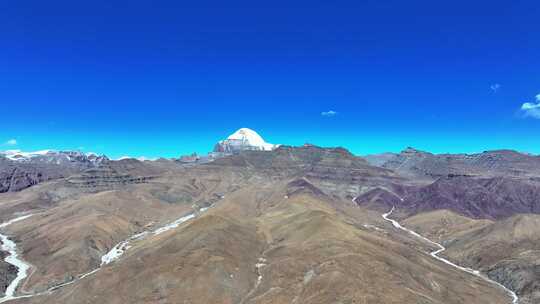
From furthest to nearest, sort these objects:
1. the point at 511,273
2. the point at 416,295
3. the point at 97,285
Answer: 1. the point at 511,273
2. the point at 97,285
3. the point at 416,295

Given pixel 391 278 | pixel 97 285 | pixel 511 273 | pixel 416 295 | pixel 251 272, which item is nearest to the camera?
pixel 416 295

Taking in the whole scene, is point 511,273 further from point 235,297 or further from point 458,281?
point 235,297

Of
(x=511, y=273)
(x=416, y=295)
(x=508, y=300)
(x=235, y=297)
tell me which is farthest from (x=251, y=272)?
(x=511, y=273)

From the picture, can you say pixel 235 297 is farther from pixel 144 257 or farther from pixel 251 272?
pixel 144 257

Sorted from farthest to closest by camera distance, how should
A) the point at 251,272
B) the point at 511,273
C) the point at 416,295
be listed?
1. the point at 511,273
2. the point at 251,272
3. the point at 416,295

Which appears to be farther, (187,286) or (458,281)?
(458,281)

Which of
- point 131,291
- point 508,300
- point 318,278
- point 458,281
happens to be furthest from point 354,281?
point 131,291

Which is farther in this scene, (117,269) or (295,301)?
(117,269)

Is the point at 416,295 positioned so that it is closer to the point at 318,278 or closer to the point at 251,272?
the point at 318,278

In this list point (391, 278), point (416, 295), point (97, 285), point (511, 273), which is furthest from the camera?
point (511, 273)
